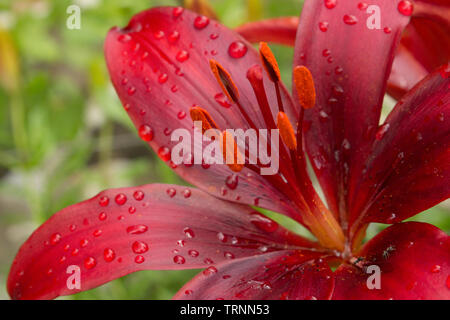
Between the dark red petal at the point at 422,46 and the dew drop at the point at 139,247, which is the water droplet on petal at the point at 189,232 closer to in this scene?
the dew drop at the point at 139,247

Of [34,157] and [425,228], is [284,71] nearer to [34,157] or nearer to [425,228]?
[34,157]

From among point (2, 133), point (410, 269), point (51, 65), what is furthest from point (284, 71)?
point (51, 65)

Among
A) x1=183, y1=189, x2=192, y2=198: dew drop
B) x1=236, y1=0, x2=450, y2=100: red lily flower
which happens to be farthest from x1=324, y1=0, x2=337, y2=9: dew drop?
x1=183, y1=189, x2=192, y2=198: dew drop

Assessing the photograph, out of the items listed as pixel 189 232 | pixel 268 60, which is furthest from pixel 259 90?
pixel 189 232

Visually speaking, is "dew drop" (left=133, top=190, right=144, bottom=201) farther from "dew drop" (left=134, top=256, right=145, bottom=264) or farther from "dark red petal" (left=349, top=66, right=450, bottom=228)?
"dark red petal" (left=349, top=66, right=450, bottom=228)

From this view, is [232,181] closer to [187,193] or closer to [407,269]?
[187,193]

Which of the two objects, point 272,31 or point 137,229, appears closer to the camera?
point 137,229

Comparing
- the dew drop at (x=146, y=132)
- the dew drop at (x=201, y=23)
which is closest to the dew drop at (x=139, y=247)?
the dew drop at (x=146, y=132)
